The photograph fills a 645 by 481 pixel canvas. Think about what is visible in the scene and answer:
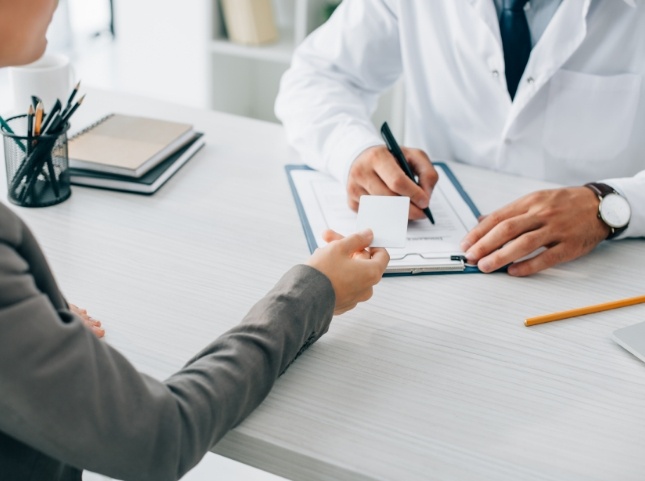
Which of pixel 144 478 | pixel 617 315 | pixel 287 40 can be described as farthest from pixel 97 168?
pixel 287 40

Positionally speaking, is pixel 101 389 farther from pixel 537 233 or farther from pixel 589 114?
pixel 589 114

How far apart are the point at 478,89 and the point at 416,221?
0.47 metres

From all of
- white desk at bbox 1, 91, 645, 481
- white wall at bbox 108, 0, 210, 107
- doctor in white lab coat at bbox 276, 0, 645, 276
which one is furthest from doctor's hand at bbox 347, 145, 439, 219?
white wall at bbox 108, 0, 210, 107

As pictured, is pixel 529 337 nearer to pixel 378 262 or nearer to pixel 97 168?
pixel 378 262

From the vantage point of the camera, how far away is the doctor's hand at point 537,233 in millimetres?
1015

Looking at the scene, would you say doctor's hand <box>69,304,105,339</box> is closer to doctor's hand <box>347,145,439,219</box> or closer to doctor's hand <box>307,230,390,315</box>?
doctor's hand <box>307,230,390,315</box>

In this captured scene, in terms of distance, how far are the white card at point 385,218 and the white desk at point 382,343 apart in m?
0.07

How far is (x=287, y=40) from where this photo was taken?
271 cm

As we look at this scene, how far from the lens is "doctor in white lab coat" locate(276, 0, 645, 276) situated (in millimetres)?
1164

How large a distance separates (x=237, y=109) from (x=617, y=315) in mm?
2259

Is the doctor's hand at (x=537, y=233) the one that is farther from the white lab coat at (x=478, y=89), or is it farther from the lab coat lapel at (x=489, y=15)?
the lab coat lapel at (x=489, y=15)

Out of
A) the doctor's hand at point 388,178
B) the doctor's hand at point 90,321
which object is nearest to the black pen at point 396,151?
the doctor's hand at point 388,178

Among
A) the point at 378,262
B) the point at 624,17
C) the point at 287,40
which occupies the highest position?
the point at 624,17

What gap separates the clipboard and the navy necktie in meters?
0.25
